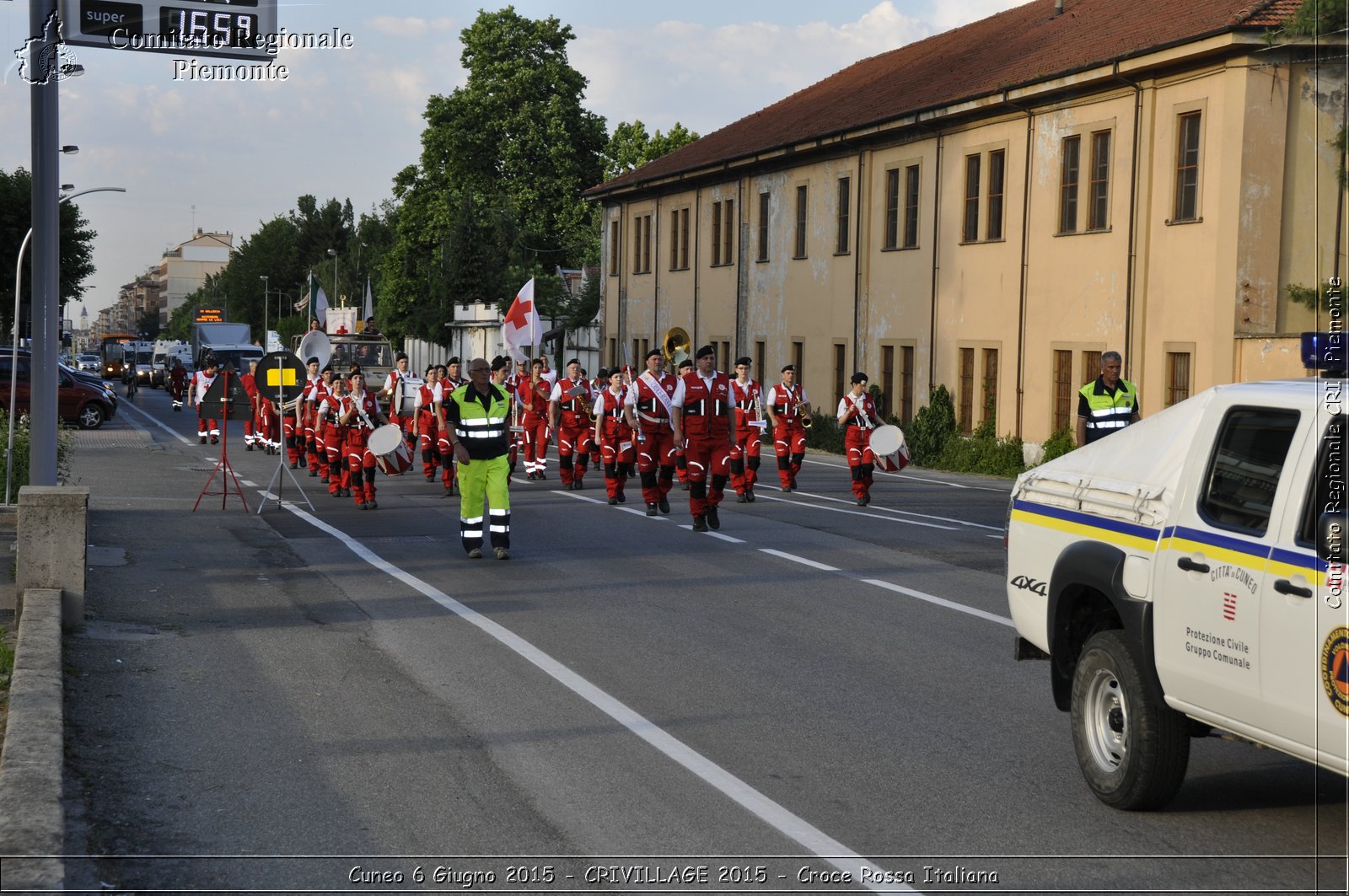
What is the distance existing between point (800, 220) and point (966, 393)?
995 cm

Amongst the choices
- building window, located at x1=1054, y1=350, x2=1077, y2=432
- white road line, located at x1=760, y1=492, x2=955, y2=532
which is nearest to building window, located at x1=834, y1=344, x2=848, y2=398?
building window, located at x1=1054, y1=350, x2=1077, y2=432

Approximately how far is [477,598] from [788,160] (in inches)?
1256

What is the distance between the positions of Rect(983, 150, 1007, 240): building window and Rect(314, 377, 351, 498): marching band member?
52.5 feet

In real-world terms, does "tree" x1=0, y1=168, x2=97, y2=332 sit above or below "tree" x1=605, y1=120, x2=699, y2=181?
below

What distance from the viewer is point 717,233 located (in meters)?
47.6

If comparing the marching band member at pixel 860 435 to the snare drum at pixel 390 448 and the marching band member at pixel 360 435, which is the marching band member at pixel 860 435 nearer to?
the snare drum at pixel 390 448

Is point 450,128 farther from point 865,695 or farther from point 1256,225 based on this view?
point 865,695

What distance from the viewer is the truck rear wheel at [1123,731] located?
19.9ft

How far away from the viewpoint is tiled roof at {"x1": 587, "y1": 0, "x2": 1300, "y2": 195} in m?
28.0

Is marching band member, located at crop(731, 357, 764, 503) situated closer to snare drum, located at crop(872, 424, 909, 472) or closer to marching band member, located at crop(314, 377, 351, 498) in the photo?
snare drum, located at crop(872, 424, 909, 472)

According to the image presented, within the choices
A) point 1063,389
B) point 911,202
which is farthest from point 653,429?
point 911,202

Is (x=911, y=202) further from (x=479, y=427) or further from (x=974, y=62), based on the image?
(x=479, y=427)

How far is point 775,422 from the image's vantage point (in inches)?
905

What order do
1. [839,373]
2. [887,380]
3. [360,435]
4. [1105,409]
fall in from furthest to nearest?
[839,373]
[887,380]
[360,435]
[1105,409]
